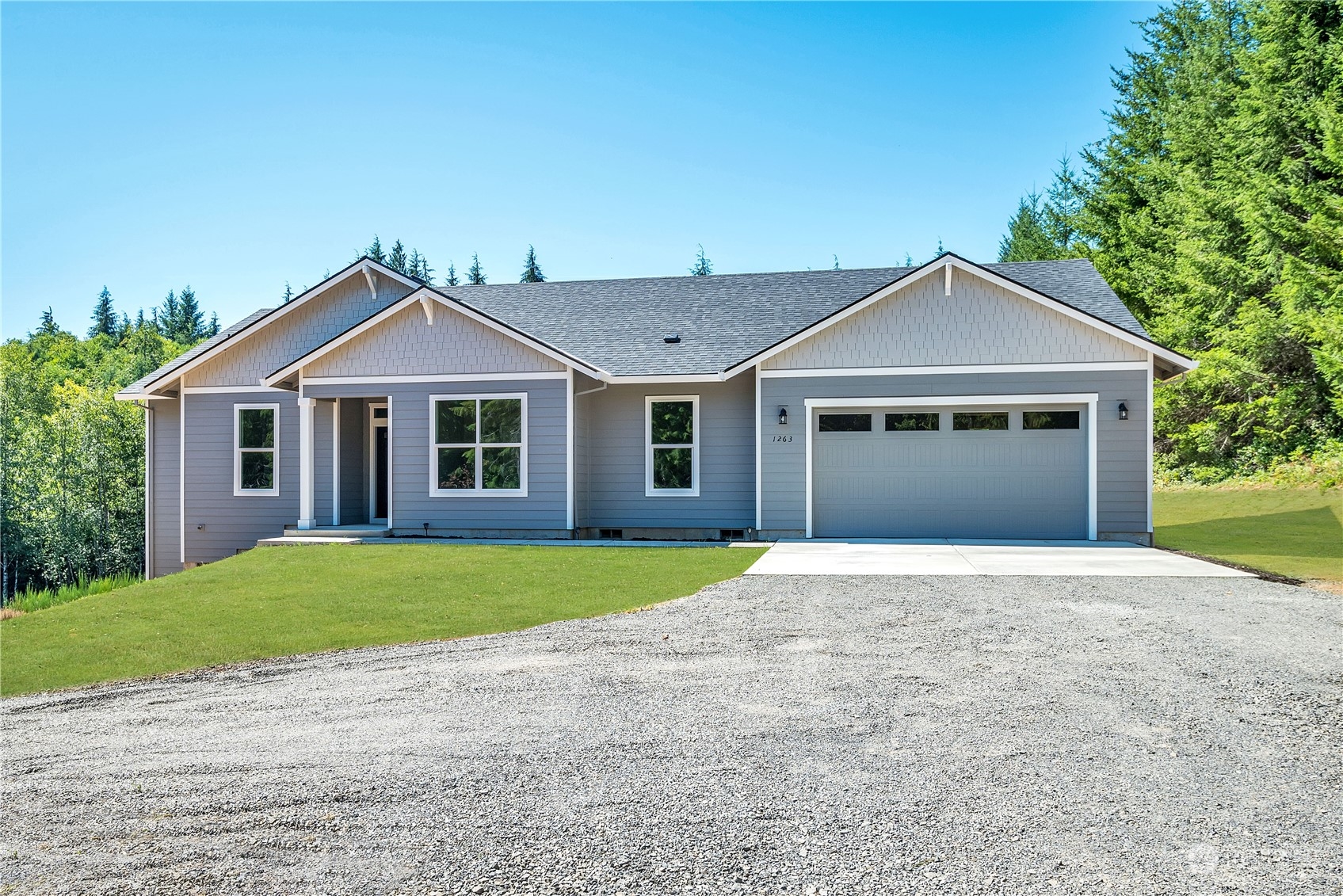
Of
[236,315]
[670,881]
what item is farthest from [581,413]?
[236,315]

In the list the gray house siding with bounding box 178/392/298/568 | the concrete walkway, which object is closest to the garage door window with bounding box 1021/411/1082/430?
the concrete walkway

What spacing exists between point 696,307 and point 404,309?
5.93 m

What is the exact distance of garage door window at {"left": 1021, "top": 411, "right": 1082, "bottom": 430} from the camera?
1474cm

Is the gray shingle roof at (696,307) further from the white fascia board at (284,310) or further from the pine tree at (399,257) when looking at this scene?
the pine tree at (399,257)

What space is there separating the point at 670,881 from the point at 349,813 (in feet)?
4.86

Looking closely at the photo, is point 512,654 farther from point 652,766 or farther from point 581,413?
point 581,413

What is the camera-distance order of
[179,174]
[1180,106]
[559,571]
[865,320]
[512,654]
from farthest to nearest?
[1180,106] → [179,174] → [865,320] → [559,571] → [512,654]

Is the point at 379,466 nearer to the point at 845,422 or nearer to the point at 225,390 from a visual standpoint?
the point at 225,390

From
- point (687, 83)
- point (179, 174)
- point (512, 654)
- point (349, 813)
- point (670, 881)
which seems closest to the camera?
point (670, 881)

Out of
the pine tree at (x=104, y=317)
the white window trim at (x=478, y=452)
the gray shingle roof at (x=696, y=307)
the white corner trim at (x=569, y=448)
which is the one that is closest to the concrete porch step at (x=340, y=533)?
the white window trim at (x=478, y=452)

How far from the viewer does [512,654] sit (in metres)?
6.96

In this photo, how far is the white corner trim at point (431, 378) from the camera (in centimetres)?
1567

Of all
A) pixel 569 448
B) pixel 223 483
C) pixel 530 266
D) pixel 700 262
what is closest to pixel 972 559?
pixel 569 448

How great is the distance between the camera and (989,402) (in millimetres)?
14898
